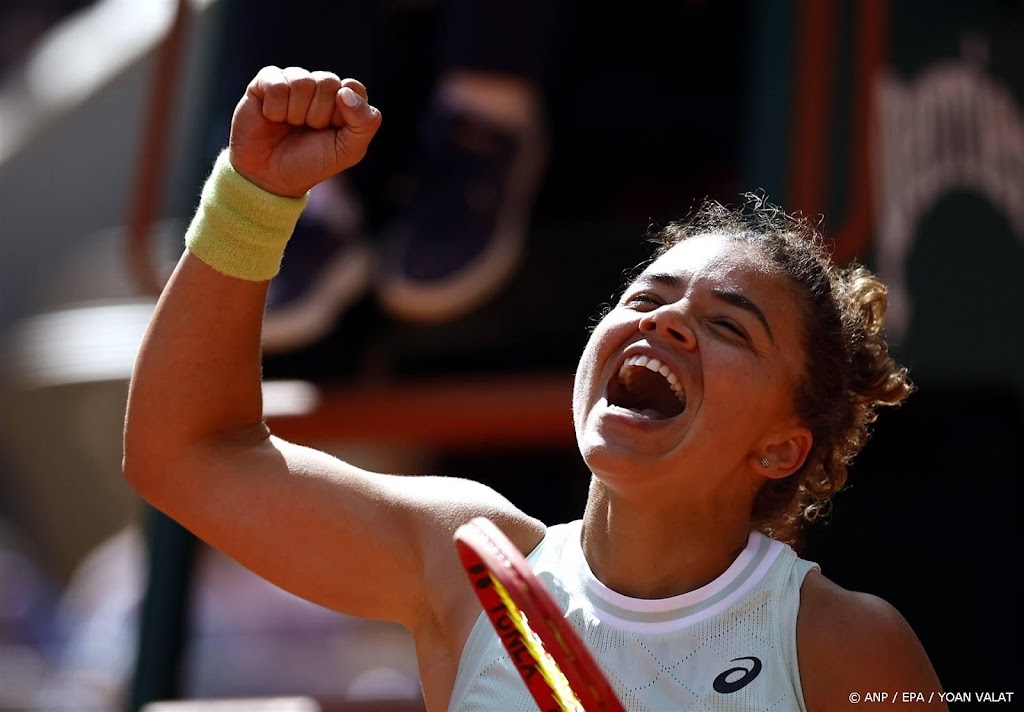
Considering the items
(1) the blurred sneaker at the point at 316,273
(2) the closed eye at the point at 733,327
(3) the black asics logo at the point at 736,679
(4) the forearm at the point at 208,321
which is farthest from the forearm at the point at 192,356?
(1) the blurred sneaker at the point at 316,273

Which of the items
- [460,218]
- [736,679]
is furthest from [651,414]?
[460,218]

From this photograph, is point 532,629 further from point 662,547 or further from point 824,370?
point 824,370

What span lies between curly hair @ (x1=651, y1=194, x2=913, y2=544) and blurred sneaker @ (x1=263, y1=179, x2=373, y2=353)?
43.0 inches

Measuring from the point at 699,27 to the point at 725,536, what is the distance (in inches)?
73.7

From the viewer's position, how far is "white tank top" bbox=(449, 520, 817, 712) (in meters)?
1.44

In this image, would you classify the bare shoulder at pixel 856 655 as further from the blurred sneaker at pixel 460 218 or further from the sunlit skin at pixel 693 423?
the blurred sneaker at pixel 460 218

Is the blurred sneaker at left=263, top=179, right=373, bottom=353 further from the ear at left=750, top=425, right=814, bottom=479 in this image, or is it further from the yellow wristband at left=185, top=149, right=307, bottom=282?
the ear at left=750, top=425, right=814, bottom=479

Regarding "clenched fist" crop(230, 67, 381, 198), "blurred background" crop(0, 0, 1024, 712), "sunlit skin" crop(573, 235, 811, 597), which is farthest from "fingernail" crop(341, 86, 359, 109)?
"blurred background" crop(0, 0, 1024, 712)

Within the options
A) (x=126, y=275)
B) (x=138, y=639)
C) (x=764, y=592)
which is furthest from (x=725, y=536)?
(x=126, y=275)

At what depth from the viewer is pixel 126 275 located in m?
5.57

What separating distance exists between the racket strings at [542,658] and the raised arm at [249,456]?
0.66 ft

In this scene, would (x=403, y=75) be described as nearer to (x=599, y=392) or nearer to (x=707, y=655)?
(x=599, y=392)

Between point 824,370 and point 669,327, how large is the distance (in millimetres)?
223

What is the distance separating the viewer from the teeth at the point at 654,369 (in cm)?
154
